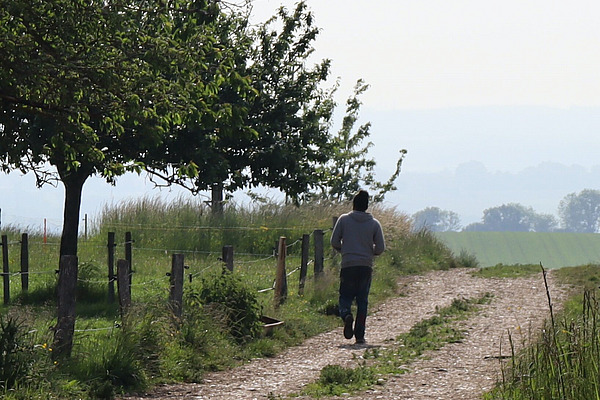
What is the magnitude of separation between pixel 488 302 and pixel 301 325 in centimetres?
615

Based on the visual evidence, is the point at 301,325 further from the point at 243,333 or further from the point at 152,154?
the point at 152,154

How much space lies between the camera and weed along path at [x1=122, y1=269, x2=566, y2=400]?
10.6m

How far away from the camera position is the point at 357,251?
14398mm

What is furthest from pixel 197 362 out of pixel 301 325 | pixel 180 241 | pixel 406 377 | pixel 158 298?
pixel 180 241

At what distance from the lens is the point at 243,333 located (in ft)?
46.4

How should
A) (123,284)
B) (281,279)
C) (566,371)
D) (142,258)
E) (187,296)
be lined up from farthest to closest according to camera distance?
(142,258) → (281,279) → (187,296) → (123,284) → (566,371)

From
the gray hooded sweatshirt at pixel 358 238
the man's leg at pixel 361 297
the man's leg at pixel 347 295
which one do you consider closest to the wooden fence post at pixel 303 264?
the man's leg at pixel 347 295

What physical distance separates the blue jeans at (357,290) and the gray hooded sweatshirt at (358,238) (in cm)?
13

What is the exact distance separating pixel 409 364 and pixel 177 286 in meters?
3.77

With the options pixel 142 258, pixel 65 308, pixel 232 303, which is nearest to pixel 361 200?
pixel 232 303

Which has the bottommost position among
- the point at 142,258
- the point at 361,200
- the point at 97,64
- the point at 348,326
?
the point at 348,326

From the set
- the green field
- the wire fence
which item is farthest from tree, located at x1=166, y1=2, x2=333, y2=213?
the green field

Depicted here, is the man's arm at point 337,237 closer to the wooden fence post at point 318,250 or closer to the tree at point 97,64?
the tree at point 97,64

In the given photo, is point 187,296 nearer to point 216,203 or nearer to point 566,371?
point 566,371
